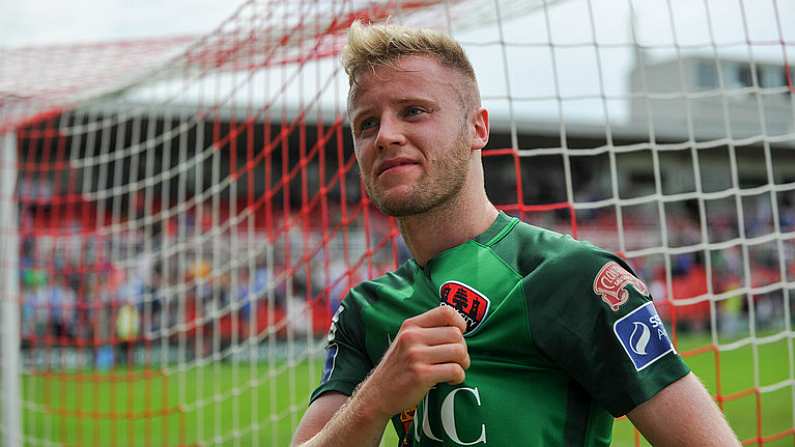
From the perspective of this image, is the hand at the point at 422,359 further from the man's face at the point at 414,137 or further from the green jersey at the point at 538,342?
the man's face at the point at 414,137

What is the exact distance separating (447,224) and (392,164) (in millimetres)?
167

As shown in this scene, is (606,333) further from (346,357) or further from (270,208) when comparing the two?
(270,208)

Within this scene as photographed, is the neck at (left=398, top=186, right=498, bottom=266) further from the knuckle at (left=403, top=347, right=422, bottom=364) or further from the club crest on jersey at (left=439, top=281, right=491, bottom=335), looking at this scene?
the knuckle at (left=403, top=347, right=422, bottom=364)

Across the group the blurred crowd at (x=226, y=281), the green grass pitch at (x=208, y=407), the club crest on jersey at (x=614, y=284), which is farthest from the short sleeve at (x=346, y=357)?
the blurred crowd at (x=226, y=281)

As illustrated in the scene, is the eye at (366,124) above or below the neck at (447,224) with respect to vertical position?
above

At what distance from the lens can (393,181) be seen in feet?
5.12

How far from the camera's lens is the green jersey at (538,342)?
1362mm

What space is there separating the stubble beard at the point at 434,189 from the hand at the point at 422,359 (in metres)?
0.26

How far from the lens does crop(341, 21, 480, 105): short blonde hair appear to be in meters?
1.61

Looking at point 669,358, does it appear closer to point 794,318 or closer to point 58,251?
point 58,251

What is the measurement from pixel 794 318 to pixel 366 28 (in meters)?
18.7

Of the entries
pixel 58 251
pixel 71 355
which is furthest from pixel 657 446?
pixel 58 251

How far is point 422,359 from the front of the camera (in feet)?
4.40

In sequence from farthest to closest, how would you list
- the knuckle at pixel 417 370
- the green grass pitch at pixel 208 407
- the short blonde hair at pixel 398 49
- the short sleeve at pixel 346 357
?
the green grass pitch at pixel 208 407 → the short sleeve at pixel 346 357 → the short blonde hair at pixel 398 49 → the knuckle at pixel 417 370
